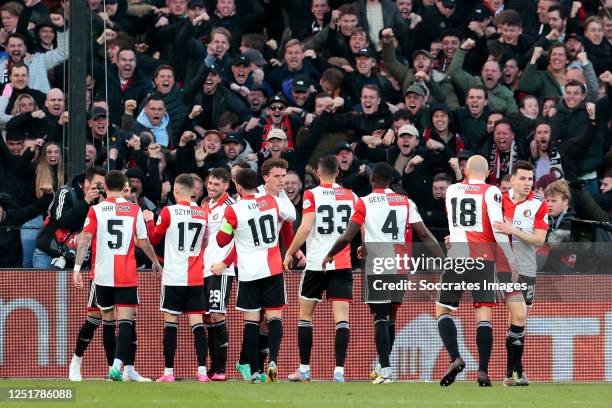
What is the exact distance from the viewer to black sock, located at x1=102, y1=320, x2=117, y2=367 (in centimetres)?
1294

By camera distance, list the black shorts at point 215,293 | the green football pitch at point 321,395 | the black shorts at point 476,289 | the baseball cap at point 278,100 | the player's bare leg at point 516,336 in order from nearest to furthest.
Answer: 1. the green football pitch at point 321,395
2. the black shorts at point 476,289
3. the player's bare leg at point 516,336
4. the black shorts at point 215,293
5. the baseball cap at point 278,100

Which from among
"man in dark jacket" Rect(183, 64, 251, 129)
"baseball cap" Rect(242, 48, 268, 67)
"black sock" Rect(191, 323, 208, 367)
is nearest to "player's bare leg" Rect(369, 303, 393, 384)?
"black sock" Rect(191, 323, 208, 367)

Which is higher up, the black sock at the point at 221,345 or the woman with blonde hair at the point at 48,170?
the woman with blonde hair at the point at 48,170

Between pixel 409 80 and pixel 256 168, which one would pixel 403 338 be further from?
pixel 409 80

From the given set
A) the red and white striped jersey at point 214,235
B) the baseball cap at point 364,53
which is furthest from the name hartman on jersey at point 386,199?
the baseball cap at point 364,53

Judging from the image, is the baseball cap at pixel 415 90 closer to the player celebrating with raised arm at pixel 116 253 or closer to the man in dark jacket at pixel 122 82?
the man in dark jacket at pixel 122 82

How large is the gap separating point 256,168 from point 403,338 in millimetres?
2843

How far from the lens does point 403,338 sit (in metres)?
14.2

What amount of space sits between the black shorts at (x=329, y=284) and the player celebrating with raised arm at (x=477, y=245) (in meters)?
1.15

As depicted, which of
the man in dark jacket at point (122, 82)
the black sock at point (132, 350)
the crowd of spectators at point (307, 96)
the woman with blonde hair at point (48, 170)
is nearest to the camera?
the black sock at point (132, 350)

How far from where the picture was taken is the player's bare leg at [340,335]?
1272 centimetres

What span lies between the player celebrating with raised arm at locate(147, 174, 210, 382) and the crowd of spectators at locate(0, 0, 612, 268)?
4.94ft

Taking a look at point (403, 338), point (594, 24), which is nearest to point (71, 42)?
point (403, 338)

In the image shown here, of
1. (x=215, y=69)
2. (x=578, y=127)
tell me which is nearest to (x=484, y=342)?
(x=578, y=127)
